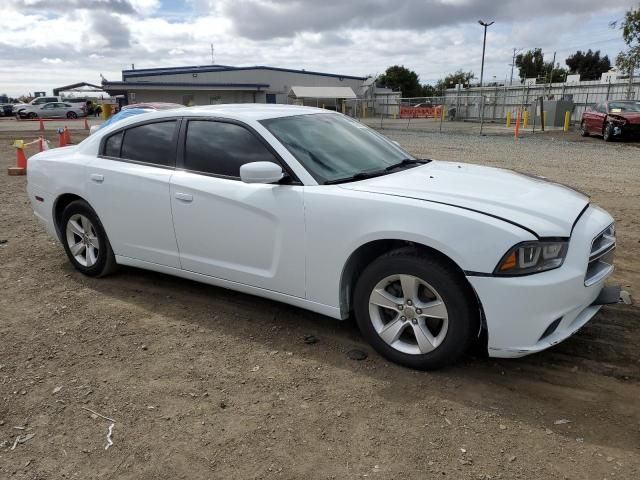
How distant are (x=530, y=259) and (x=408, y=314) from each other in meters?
0.78

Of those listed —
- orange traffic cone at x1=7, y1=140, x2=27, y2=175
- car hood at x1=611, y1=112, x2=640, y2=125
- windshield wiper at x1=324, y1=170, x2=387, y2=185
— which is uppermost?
windshield wiper at x1=324, y1=170, x2=387, y2=185

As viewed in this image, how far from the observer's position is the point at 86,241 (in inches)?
197

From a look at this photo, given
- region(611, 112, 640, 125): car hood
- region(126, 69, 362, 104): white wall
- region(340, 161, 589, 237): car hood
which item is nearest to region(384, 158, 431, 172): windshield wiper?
region(340, 161, 589, 237): car hood

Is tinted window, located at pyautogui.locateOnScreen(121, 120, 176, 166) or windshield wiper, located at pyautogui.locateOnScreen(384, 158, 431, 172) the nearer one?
windshield wiper, located at pyautogui.locateOnScreen(384, 158, 431, 172)

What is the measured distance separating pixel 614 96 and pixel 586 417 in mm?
32199

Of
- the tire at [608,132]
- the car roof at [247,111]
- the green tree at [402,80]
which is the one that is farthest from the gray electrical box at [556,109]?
the green tree at [402,80]

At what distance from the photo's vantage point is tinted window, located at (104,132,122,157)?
470cm

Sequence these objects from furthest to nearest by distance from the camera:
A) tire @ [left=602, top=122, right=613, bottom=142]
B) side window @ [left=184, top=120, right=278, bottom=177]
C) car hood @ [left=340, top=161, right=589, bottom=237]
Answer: tire @ [left=602, top=122, right=613, bottom=142]
side window @ [left=184, top=120, right=278, bottom=177]
car hood @ [left=340, top=161, right=589, bottom=237]

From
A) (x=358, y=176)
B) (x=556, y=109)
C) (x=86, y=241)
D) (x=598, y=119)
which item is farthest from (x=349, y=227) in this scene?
(x=556, y=109)

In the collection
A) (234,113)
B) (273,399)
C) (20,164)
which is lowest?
(273,399)

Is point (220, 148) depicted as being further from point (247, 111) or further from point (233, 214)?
point (233, 214)

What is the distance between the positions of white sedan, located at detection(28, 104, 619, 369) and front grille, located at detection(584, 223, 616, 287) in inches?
0.6

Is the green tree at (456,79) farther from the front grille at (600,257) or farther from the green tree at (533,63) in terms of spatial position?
the front grille at (600,257)

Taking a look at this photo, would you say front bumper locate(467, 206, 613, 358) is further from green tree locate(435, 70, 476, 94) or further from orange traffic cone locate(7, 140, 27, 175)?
green tree locate(435, 70, 476, 94)
